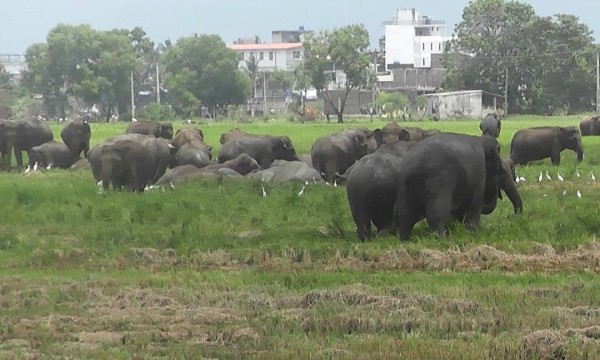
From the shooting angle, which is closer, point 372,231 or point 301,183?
point 372,231

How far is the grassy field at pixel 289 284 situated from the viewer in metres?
7.74

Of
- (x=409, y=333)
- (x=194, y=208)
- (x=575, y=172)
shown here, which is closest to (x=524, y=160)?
(x=575, y=172)

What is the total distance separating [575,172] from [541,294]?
14.9m

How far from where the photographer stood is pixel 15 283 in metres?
10.8

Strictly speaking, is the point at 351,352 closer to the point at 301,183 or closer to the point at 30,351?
the point at 30,351

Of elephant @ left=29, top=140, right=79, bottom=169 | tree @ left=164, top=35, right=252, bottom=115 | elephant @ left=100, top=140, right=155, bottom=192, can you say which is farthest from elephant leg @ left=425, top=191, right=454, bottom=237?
tree @ left=164, top=35, right=252, bottom=115

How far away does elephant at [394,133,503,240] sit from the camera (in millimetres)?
12659

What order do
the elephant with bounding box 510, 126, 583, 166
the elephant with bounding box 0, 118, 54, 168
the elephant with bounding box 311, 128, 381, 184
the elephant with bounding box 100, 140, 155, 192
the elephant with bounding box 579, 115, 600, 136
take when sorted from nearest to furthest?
the elephant with bounding box 100, 140, 155, 192, the elephant with bounding box 311, 128, 381, 184, the elephant with bounding box 510, 126, 583, 166, the elephant with bounding box 0, 118, 54, 168, the elephant with bounding box 579, 115, 600, 136

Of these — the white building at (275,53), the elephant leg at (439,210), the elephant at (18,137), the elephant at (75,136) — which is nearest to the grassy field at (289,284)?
the elephant leg at (439,210)

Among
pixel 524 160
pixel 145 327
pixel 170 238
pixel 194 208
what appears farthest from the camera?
pixel 524 160

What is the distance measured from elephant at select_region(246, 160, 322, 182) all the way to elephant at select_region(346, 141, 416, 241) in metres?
9.02

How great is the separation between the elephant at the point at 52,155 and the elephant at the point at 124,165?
28.4 feet

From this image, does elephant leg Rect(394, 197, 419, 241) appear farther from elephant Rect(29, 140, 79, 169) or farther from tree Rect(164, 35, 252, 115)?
tree Rect(164, 35, 252, 115)

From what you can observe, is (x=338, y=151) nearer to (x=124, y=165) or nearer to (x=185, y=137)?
(x=124, y=165)
